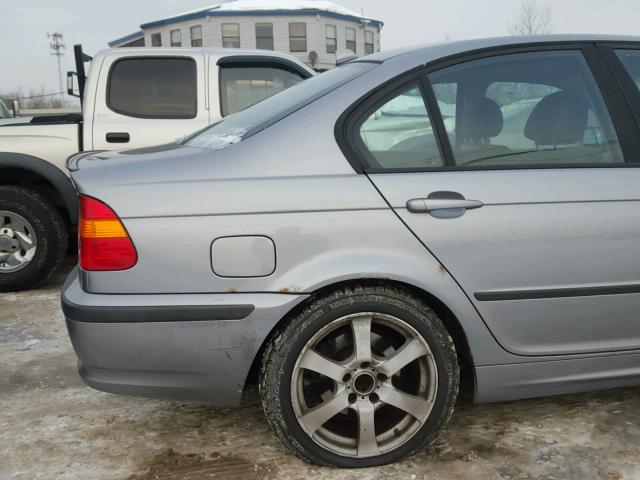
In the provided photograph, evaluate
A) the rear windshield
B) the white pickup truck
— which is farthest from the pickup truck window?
the rear windshield

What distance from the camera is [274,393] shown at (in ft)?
7.20

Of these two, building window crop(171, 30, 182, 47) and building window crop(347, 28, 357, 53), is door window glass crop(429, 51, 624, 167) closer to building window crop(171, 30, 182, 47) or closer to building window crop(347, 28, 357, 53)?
building window crop(347, 28, 357, 53)

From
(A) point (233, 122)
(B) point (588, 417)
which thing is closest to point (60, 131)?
(A) point (233, 122)

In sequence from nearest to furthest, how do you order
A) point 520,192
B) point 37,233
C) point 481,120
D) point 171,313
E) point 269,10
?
point 171,313 → point 520,192 → point 481,120 → point 37,233 → point 269,10

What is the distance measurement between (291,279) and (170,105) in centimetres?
323

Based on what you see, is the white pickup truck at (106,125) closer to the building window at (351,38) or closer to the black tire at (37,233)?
the black tire at (37,233)

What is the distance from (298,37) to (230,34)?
4.04m

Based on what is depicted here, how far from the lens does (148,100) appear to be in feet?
16.0

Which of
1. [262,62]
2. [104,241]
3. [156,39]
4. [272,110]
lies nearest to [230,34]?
[156,39]

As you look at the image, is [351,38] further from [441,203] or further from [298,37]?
[441,203]

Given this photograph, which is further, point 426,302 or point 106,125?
point 106,125

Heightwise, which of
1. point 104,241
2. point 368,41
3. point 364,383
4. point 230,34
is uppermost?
point 230,34

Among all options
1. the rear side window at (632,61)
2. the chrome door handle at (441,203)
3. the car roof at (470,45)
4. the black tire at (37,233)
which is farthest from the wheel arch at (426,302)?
the black tire at (37,233)

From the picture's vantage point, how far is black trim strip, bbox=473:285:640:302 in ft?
→ 7.30
